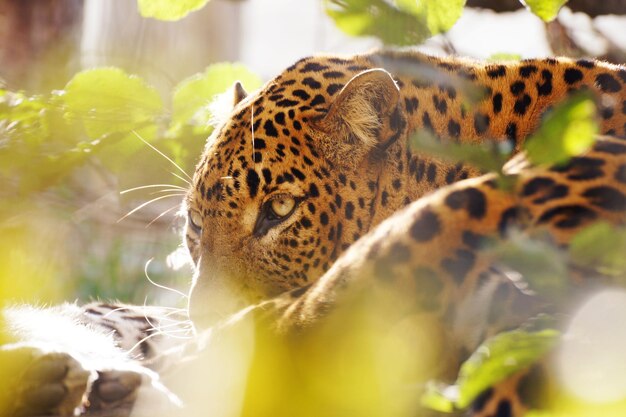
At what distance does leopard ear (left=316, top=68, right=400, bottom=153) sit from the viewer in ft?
7.95

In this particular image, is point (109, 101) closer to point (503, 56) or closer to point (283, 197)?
point (283, 197)

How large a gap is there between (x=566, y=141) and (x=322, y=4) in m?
0.57

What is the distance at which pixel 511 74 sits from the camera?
2.48m

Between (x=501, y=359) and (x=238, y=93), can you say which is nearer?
(x=501, y=359)

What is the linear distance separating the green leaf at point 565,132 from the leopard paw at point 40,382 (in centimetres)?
121

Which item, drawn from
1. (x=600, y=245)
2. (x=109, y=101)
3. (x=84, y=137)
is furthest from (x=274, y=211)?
(x=600, y=245)

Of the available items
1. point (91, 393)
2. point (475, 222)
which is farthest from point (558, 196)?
point (91, 393)

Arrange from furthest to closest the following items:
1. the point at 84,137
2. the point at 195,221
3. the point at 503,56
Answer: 1. the point at 195,221
2. the point at 84,137
3. the point at 503,56

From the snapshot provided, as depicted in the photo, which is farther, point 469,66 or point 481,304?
point 469,66

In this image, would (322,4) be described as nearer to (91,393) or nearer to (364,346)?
(364,346)

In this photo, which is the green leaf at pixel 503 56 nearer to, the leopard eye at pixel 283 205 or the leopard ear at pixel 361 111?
the leopard ear at pixel 361 111

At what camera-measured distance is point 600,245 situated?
70 centimetres

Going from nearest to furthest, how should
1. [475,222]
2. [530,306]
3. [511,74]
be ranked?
[530,306], [475,222], [511,74]

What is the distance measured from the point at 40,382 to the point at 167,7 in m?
0.82
